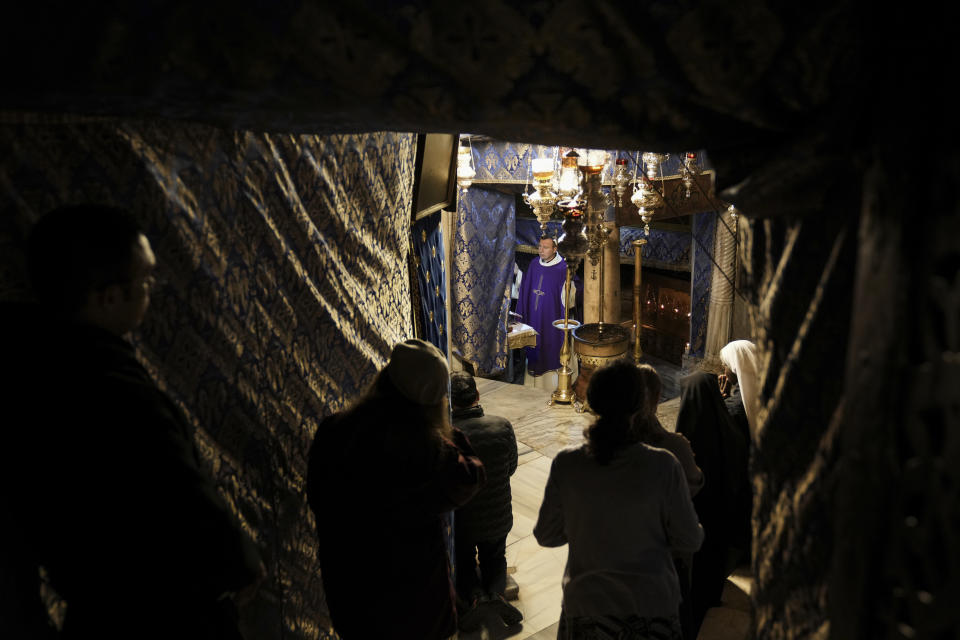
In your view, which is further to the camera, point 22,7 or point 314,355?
point 314,355

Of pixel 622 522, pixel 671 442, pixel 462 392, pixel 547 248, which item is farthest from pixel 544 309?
pixel 622 522

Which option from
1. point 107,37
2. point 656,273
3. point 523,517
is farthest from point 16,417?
point 656,273

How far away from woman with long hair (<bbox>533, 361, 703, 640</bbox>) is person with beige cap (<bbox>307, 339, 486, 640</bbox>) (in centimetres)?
37

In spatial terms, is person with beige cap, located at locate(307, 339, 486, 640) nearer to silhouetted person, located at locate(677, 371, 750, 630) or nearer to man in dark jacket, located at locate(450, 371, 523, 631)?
man in dark jacket, located at locate(450, 371, 523, 631)

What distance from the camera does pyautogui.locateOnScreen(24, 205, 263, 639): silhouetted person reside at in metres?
1.15

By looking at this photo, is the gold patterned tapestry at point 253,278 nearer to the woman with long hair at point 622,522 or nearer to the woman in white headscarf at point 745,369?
the woman with long hair at point 622,522

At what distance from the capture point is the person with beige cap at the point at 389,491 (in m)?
1.98

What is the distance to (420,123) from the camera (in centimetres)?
111

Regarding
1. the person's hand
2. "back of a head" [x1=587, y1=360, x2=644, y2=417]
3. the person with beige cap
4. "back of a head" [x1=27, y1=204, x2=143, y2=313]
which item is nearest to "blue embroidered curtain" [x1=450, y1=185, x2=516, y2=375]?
the person's hand

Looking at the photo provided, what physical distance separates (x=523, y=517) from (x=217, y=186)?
3.20 m

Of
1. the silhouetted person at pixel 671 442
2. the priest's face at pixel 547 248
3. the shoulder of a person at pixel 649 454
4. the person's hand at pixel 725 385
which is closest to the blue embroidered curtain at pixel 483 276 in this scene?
the priest's face at pixel 547 248

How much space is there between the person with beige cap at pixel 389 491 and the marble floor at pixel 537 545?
0.97 metres

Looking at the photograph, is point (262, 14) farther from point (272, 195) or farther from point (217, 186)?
point (272, 195)

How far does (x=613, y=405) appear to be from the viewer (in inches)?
75.8
